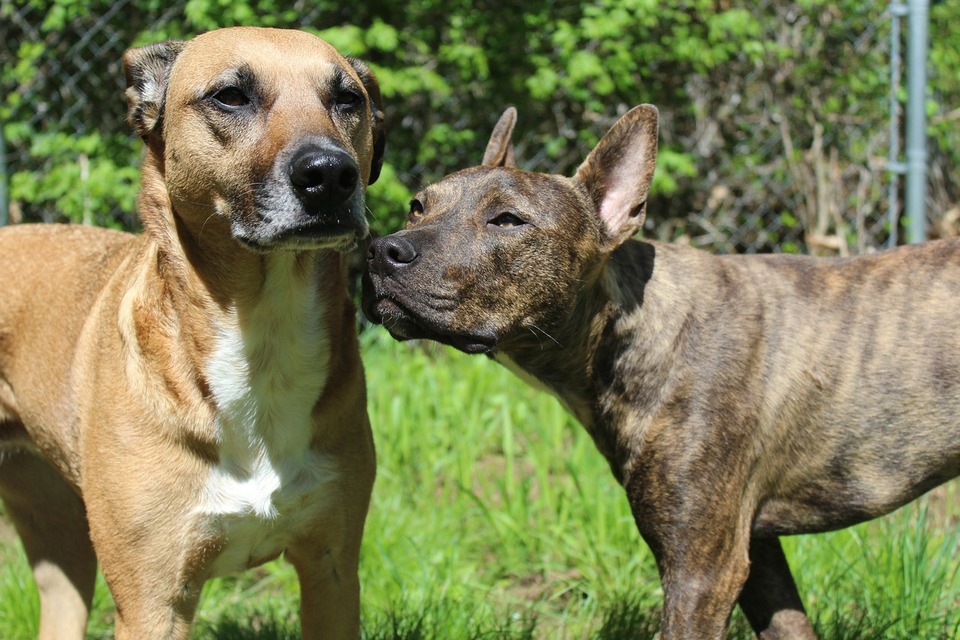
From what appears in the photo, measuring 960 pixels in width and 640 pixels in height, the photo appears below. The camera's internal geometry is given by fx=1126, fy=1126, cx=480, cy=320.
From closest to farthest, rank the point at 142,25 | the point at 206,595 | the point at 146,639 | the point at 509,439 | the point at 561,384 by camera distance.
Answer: the point at 146,639
the point at 561,384
the point at 206,595
the point at 509,439
the point at 142,25

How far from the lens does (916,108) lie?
21.1 ft

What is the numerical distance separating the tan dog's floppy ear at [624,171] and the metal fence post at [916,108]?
3342 mm

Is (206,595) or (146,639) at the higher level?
(146,639)

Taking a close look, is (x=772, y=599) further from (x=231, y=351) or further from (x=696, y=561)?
(x=231, y=351)

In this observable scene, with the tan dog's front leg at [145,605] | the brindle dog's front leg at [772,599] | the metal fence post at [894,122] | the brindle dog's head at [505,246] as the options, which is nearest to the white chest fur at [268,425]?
the tan dog's front leg at [145,605]

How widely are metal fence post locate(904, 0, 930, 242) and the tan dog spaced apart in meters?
4.12

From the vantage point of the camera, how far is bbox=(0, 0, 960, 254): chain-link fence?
6.81 meters

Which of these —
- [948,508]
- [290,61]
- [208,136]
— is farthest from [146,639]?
[948,508]

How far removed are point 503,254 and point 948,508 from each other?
2840 millimetres

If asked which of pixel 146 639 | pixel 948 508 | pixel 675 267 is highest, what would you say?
pixel 675 267

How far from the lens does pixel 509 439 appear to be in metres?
5.47

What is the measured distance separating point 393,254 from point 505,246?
34cm

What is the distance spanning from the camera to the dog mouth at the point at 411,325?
328 cm

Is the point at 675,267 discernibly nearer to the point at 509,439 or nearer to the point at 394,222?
the point at 509,439
